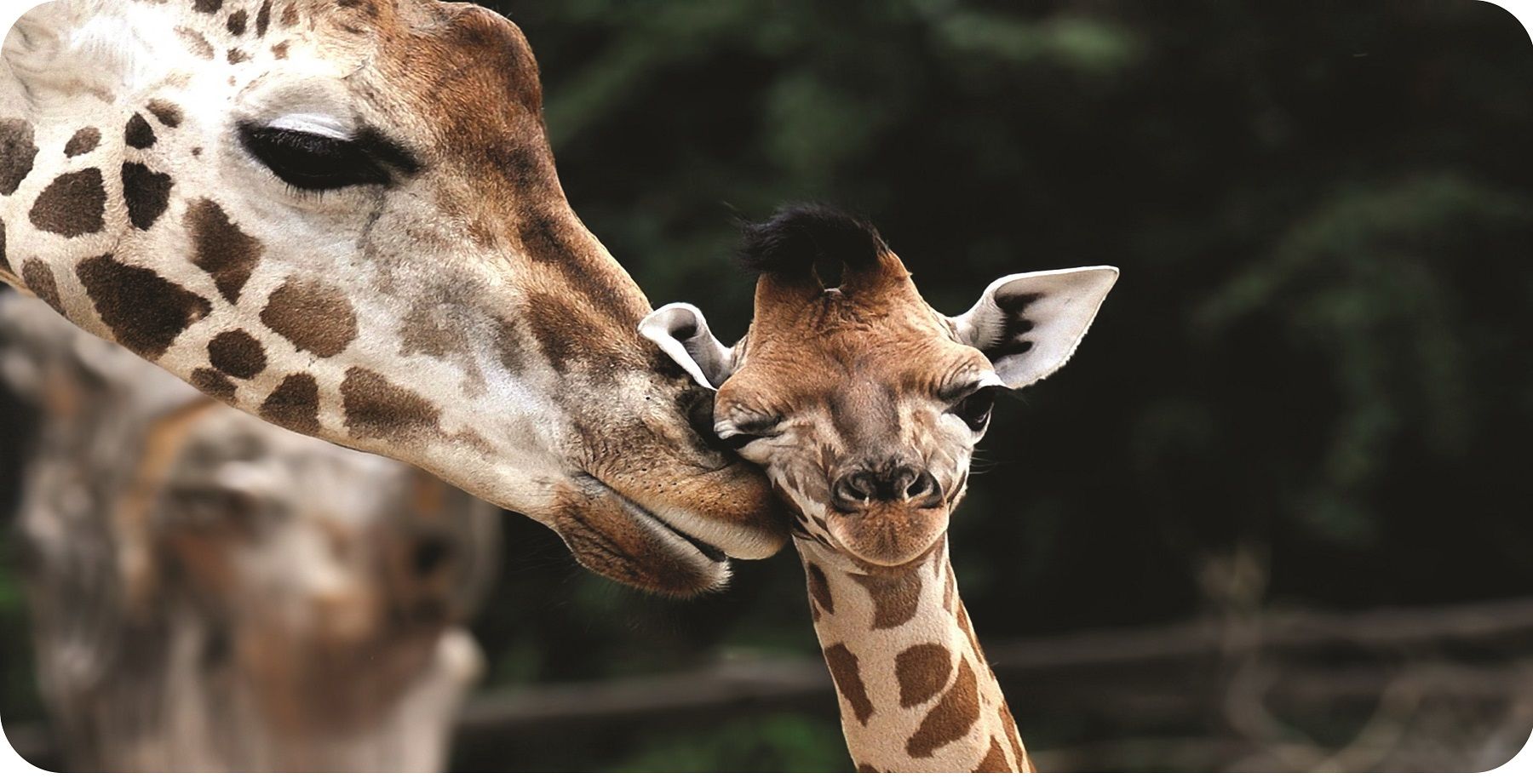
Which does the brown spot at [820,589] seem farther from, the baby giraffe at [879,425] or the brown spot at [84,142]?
the brown spot at [84,142]

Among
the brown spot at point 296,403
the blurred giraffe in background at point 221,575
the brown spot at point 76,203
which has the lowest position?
the blurred giraffe in background at point 221,575

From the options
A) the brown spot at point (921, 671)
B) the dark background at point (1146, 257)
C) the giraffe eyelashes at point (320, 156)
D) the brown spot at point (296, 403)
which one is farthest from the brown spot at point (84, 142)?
the dark background at point (1146, 257)

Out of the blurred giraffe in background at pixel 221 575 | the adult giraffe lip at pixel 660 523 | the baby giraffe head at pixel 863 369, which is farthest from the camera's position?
the blurred giraffe in background at pixel 221 575

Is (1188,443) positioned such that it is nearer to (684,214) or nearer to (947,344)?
(684,214)

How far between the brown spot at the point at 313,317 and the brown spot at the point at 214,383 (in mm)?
60

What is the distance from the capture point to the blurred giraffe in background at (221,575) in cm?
308

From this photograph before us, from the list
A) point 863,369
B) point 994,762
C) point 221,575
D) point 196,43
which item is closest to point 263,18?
point 196,43

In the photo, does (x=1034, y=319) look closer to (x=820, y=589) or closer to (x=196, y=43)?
(x=820, y=589)

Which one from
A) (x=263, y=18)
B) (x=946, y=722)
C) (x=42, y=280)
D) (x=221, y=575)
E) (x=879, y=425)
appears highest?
(x=879, y=425)

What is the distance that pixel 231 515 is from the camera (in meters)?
3.10

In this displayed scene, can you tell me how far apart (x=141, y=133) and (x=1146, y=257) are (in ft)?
9.60

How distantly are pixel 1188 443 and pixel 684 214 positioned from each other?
4.90 feet

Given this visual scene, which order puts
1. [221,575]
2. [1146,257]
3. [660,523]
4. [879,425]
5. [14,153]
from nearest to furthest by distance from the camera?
[879,425] → [660,523] → [14,153] → [221,575] → [1146,257]

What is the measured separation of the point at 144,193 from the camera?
1.23 metres
